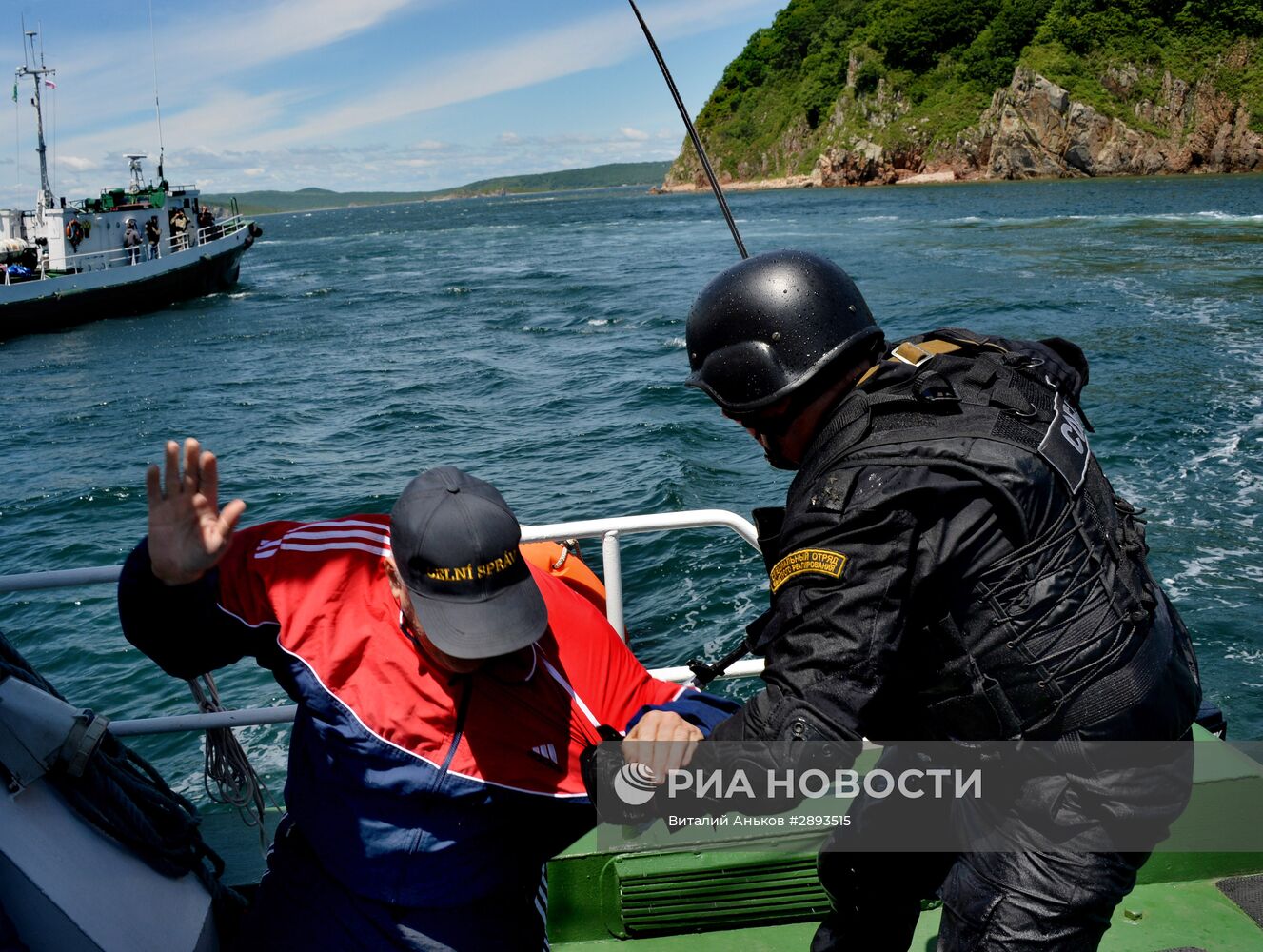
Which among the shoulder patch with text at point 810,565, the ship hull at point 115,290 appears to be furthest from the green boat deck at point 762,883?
the ship hull at point 115,290

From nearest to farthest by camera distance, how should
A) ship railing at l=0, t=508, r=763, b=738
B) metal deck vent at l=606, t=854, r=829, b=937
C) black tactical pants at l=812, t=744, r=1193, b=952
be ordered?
black tactical pants at l=812, t=744, r=1193, b=952
ship railing at l=0, t=508, r=763, b=738
metal deck vent at l=606, t=854, r=829, b=937

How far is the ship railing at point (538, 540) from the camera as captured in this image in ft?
8.54

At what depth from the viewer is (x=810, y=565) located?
161 centimetres

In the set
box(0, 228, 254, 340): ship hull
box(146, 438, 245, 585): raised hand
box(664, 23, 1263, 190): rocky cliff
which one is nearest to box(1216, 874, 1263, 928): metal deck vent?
box(146, 438, 245, 585): raised hand

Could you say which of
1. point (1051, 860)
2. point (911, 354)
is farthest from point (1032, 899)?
point (911, 354)

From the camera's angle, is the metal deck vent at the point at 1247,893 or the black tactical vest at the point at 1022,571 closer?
the black tactical vest at the point at 1022,571

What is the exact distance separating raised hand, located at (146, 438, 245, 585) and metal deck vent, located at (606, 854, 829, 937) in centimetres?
144

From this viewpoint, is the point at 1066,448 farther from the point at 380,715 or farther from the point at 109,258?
the point at 109,258

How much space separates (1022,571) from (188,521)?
141 centimetres

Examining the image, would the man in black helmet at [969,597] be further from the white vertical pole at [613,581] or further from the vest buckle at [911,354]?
the white vertical pole at [613,581]

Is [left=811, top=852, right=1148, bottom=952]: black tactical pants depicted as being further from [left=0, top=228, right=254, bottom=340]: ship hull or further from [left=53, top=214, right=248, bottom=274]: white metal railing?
[left=53, top=214, right=248, bottom=274]: white metal railing

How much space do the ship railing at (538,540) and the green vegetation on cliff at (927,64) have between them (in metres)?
78.2

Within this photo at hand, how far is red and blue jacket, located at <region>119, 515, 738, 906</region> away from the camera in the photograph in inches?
75.4

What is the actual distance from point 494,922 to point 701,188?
123 metres
